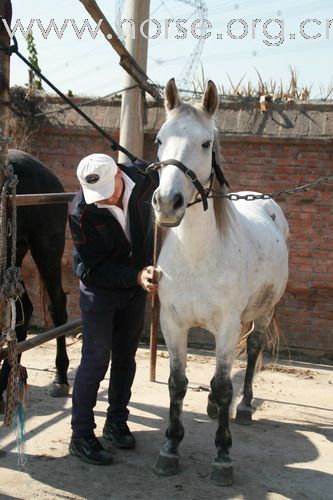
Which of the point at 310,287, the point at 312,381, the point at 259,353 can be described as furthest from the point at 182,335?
the point at 310,287

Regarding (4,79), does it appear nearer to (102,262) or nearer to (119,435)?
(102,262)

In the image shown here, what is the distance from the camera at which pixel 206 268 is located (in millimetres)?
3252

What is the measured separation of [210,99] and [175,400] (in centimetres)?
168

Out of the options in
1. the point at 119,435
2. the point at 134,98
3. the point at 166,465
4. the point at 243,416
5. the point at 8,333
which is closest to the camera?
the point at 8,333

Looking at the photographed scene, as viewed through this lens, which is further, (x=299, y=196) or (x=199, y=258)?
(x=299, y=196)

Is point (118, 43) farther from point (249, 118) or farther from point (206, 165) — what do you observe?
point (206, 165)

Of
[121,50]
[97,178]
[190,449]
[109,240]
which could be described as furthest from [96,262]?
[121,50]

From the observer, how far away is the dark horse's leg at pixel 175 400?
11.1 ft

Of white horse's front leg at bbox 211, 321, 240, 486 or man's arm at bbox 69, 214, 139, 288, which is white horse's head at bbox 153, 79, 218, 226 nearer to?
man's arm at bbox 69, 214, 139, 288

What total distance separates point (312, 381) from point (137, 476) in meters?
2.59

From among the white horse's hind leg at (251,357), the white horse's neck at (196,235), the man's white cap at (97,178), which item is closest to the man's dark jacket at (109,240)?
the man's white cap at (97,178)

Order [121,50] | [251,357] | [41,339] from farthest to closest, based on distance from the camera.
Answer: [121,50] < [251,357] < [41,339]

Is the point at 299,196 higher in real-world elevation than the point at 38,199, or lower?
higher

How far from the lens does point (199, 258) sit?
3252mm
